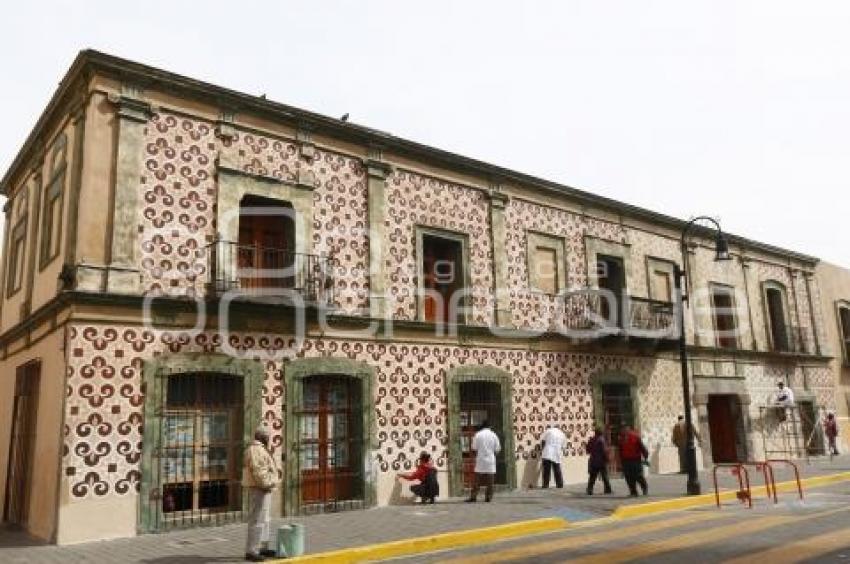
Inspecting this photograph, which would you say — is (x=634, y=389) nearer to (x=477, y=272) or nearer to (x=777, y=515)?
(x=477, y=272)

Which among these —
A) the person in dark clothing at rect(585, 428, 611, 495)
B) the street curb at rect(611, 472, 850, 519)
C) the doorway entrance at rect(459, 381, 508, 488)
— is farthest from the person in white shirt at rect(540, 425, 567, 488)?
the street curb at rect(611, 472, 850, 519)

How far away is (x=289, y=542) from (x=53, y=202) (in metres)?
8.51

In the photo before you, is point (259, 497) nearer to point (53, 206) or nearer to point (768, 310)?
point (53, 206)

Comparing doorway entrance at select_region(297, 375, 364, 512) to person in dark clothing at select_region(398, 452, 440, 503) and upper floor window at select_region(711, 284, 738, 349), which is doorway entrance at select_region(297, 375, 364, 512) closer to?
person in dark clothing at select_region(398, 452, 440, 503)

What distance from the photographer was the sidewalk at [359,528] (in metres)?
8.81

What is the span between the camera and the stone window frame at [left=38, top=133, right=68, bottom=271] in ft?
39.7

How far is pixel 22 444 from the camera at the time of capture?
1250cm

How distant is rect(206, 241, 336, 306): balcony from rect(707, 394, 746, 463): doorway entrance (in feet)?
46.4

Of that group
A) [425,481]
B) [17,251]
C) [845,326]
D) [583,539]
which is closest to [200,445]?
[425,481]

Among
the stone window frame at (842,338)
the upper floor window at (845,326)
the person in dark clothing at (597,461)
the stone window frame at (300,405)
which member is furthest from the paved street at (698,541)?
the upper floor window at (845,326)

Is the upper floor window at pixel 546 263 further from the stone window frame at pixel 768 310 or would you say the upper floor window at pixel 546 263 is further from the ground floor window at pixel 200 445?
the stone window frame at pixel 768 310

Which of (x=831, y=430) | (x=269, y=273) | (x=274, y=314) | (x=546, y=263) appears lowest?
(x=831, y=430)

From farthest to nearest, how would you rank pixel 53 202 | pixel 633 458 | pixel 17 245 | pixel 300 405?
pixel 17 245
pixel 633 458
pixel 53 202
pixel 300 405

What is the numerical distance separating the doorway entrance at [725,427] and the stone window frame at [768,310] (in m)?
3.16
